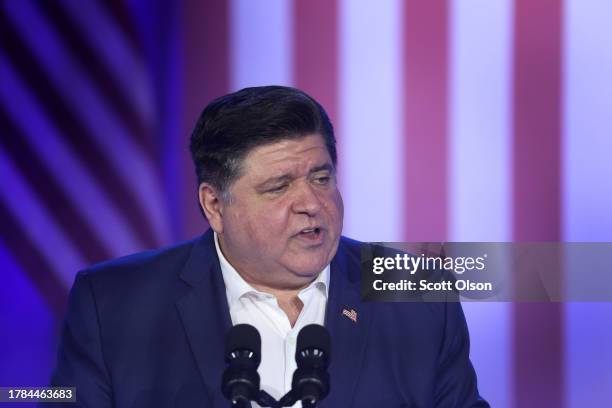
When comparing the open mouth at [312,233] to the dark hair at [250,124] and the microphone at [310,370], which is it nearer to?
the dark hair at [250,124]

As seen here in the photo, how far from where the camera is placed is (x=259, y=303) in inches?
98.7

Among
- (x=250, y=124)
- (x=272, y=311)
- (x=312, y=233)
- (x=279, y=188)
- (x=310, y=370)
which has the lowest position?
(x=310, y=370)

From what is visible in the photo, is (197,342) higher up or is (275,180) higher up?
(275,180)

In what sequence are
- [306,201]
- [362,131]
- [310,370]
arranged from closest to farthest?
[310,370], [306,201], [362,131]

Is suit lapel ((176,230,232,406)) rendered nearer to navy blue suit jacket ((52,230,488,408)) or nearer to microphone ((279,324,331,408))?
navy blue suit jacket ((52,230,488,408))

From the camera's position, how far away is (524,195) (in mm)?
2873

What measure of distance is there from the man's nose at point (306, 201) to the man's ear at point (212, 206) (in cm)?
26

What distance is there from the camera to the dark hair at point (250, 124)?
236 centimetres

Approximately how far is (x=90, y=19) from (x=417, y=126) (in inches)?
46.5

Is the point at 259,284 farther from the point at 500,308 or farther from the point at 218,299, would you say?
the point at 500,308

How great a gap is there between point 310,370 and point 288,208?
0.82m

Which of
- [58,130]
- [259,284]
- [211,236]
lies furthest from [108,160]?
[259,284]

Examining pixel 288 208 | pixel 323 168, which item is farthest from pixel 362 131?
pixel 288 208

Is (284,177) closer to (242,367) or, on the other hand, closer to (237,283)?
(237,283)
